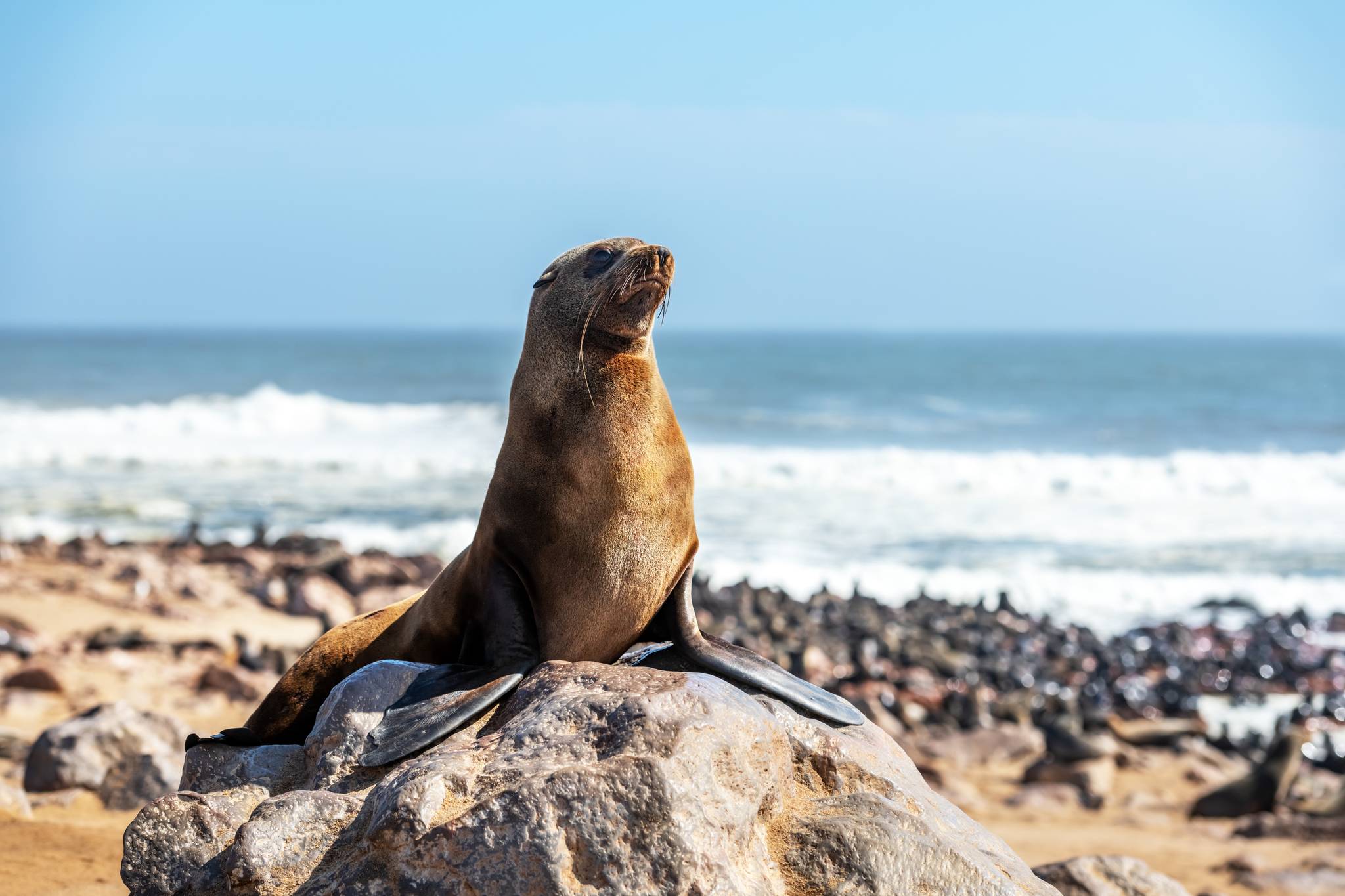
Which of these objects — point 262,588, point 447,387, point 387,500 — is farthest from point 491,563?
point 447,387

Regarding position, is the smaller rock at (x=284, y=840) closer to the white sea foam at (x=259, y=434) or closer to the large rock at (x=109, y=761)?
the large rock at (x=109, y=761)

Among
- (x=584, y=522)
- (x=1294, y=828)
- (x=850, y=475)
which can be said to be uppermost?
(x=584, y=522)

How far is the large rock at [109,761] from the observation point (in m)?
6.71

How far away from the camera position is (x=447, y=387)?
52688mm

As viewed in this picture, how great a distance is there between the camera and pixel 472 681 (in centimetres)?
403

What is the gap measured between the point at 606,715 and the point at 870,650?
9.24m

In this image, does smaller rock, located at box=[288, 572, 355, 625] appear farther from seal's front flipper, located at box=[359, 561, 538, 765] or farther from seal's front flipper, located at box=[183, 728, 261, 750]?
seal's front flipper, located at box=[359, 561, 538, 765]

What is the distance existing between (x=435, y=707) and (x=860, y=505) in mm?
18549

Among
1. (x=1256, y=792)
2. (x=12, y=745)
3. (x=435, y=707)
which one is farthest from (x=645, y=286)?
(x=1256, y=792)

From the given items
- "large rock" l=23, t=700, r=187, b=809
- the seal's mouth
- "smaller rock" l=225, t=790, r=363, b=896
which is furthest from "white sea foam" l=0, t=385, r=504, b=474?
"smaller rock" l=225, t=790, r=363, b=896

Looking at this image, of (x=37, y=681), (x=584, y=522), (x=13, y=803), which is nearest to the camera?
(x=584, y=522)

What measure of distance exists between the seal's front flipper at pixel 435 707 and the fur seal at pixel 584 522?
11mm

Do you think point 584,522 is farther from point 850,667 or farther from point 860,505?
point 860,505

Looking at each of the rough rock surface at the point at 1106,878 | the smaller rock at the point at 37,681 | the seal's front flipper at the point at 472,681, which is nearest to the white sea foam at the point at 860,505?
the smaller rock at the point at 37,681
